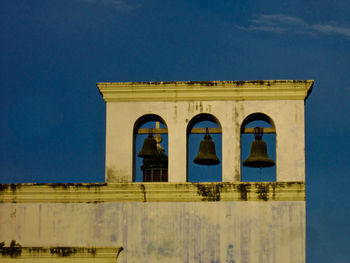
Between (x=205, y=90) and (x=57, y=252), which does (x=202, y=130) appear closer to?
(x=205, y=90)

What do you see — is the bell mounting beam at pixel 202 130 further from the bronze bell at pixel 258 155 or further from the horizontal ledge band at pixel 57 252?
the horizontal ledge band at pixel 57 252

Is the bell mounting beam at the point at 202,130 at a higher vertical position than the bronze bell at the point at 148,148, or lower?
higher

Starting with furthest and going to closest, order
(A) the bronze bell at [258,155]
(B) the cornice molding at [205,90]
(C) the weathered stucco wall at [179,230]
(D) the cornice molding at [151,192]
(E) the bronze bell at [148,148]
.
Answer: (E) the bronze bell at [148,148] < (B) the cornice molding at [205,90] < (A) the bronze bell at [258,155] < (D) the cornice molding at [151,192] < (C) the weathered stucco wall at [179,230]

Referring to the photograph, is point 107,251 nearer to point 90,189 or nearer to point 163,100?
point 90,189

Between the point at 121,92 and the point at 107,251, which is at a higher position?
the point at 121,92

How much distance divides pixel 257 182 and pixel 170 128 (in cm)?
213

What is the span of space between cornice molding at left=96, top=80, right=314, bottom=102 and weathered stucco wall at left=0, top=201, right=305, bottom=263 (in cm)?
219

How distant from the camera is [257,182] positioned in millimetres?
26469

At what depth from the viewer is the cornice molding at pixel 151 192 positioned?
2647 cm

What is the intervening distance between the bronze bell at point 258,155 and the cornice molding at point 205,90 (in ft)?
2.47

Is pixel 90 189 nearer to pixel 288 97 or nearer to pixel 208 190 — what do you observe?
pixel 208 190

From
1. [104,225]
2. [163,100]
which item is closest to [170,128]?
[163,100]

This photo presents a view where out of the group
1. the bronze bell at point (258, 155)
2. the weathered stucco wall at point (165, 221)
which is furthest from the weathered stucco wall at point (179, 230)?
the bronze bell at point (258, 155)

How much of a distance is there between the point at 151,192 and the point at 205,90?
2356 mm
